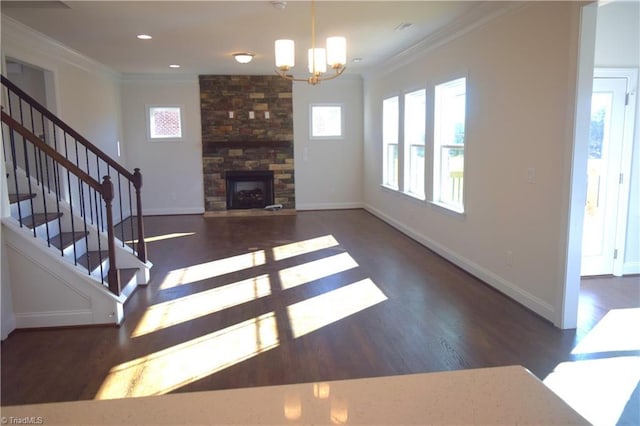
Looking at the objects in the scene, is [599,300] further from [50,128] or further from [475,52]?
[50,128]

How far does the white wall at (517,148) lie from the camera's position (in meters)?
3.40

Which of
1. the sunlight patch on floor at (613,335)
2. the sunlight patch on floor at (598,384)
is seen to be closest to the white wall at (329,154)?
the sunlight patch on floor at (613,335)

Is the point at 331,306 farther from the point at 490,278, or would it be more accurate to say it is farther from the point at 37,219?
the point at 37,219

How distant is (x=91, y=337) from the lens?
343 centimetres

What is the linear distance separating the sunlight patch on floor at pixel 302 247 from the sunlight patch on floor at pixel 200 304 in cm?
106

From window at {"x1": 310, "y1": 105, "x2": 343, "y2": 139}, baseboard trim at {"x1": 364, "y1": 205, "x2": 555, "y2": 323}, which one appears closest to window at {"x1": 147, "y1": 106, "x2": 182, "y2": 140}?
window at {"x1": 310, "y1": 105, "x2": 343, "y2": 139}

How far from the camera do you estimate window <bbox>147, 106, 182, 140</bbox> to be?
8.73 metres

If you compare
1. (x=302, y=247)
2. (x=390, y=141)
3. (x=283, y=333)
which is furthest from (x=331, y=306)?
(x=390, y=141)

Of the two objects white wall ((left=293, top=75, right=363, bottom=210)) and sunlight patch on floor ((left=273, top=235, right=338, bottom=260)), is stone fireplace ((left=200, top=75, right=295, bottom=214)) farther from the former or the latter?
sunlight patch on floor ((left=273, top=235, right=338, bottom=260))

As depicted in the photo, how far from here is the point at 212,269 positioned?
517 centimetres

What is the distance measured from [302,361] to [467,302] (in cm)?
175

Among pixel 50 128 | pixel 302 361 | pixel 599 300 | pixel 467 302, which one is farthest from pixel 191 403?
pixel 50 128

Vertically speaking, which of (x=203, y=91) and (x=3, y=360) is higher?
(x=203, y=91)

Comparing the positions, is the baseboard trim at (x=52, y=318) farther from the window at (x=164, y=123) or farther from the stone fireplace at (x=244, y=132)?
the window at (x=164, y=123)
